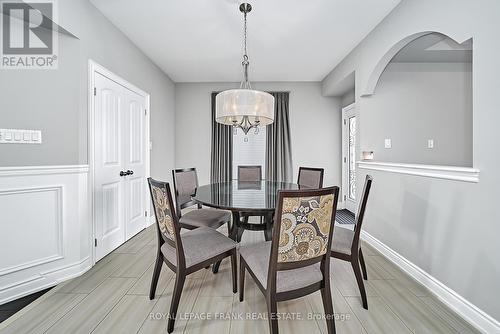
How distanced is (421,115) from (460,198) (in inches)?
73.1

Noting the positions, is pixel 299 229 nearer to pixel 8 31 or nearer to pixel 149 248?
pixel 149 248

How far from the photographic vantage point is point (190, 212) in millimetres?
2562

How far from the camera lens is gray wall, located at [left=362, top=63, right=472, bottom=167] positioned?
295cm

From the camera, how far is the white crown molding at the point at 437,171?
5.05 ft

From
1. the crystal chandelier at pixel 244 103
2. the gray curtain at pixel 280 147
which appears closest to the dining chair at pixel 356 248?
the crystal chandelier at pixel 244 103

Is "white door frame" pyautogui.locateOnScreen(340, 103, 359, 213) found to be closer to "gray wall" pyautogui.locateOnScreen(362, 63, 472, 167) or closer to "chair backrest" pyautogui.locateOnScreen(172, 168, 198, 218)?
"gray wall" pyautogui.locateOnScreen(362, 63, 472, 167)

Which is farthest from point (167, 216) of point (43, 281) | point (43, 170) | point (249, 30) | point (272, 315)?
point (249, 30)

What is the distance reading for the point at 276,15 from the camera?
94.8 inches

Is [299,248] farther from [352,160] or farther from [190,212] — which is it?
[352,160]

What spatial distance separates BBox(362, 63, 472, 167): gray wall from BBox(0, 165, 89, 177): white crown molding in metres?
3.26

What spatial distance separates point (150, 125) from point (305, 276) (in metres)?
3.23

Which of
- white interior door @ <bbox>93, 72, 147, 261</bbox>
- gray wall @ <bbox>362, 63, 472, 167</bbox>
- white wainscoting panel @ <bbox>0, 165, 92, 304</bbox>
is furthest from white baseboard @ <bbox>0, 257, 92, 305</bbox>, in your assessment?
gray wall @ <bbox>362, 63, 472, 167</bbox>

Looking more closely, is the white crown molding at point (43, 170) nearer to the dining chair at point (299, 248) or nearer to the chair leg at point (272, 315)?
the dining chair at point (299, 248)

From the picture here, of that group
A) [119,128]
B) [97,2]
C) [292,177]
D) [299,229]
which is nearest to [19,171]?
[119,128]
